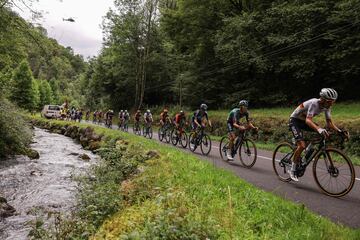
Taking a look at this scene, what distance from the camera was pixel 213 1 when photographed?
3528 cm

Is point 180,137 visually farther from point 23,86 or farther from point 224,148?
point 23,86

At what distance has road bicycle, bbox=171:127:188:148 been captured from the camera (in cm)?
1807

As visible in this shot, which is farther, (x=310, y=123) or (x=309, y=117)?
(x=309, y=117)

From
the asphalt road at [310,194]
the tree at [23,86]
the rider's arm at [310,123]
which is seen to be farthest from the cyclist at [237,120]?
the tree at [23,86]

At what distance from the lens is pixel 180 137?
18.4 m

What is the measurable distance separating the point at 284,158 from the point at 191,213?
4.79 m

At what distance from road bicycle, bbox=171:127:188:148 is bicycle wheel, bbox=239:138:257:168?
635cm

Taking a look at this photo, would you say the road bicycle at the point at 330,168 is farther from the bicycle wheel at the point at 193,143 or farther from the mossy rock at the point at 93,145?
the mossy rock at the point at 93,145

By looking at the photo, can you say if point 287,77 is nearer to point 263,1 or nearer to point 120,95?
point 263,1

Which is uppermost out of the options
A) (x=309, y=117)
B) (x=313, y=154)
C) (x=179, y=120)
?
(x=309, y=117)

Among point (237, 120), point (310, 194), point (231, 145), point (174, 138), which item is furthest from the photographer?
point (174, 138)

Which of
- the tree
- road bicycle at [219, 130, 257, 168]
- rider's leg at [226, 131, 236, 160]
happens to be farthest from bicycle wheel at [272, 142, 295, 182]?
the tree

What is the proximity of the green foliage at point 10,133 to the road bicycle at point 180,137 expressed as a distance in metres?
7.46

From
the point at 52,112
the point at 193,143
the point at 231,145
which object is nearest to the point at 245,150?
the point at 231,145
